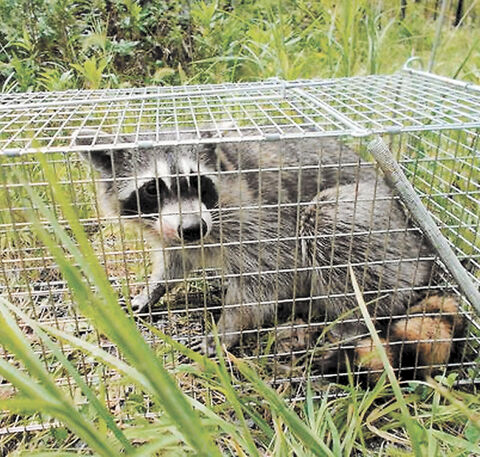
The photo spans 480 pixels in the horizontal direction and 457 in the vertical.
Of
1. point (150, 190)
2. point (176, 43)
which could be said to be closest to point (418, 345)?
point (150, 190)

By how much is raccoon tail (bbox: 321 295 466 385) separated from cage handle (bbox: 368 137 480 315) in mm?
214

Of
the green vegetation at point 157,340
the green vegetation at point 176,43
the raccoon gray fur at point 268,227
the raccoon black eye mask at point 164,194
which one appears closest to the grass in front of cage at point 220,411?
the green vegetation at point 157,340

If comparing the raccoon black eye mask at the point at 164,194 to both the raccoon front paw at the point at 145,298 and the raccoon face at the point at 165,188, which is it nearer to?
the raccoon face at the point at 165,188

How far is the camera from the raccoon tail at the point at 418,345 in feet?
6.10

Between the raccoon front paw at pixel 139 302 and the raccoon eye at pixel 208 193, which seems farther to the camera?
the raccoon front paw at pixel 139 302

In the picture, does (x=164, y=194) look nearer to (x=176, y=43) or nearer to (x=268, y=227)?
(x=268, y=227)

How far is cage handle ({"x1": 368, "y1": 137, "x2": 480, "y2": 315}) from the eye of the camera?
1.64 m

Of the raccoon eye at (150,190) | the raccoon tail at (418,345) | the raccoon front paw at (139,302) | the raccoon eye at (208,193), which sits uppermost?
the raccoon eye at (150,190)

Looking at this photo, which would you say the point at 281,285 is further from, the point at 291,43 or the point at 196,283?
the point at 291,43

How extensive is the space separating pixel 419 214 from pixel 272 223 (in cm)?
75

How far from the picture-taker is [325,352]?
2008mm

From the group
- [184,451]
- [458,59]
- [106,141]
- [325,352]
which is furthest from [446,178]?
[458,59]

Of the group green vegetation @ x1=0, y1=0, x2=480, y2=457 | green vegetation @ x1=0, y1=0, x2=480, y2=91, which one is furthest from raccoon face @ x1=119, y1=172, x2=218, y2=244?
green vegetation @ x1=0, y1=0, x2=480, y2=91

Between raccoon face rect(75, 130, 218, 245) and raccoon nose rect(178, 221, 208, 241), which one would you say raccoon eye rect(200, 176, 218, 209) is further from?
raccoon nose rect(178, 221, 208, 241)
